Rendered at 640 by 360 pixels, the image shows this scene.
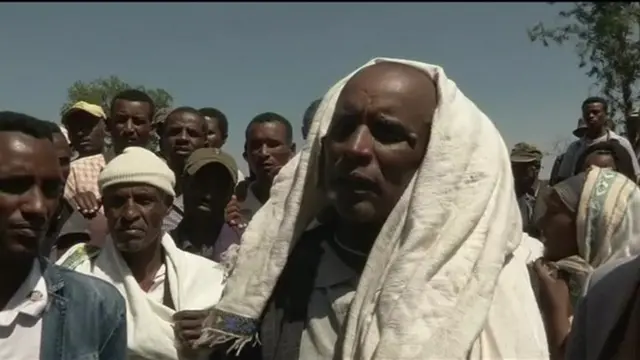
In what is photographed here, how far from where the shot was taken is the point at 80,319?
7.98ft

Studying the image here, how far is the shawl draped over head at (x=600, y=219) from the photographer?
3014mm

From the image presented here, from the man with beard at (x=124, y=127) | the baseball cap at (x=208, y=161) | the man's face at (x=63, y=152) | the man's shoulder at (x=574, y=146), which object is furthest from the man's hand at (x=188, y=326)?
the man's shoulder at (x=574, y=146)

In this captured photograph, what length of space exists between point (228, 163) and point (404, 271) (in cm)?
236

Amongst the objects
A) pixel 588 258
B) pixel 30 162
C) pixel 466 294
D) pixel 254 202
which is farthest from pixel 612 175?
pixel 254 202

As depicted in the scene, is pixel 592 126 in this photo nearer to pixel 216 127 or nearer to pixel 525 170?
pixel 525 170

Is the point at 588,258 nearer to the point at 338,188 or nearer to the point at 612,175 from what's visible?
the point at 612,175

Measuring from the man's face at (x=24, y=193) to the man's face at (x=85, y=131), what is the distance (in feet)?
9.68

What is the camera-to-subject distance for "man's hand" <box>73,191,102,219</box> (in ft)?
13.8

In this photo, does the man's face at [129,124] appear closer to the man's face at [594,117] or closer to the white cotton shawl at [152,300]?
the white cotton shawl at [152,300]

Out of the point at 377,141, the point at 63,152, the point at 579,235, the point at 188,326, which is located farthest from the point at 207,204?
the point at 377,141

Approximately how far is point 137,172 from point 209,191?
91cm

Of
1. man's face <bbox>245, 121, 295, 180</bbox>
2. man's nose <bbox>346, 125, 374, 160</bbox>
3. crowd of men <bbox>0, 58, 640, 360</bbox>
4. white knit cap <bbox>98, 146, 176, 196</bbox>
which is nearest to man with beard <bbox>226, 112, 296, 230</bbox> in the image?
man's face <bbox>245, 121, 295, 180</bbox>

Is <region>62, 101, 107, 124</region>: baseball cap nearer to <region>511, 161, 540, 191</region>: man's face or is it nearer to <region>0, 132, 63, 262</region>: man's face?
<region>511, 161, 540, 191</region>: man's face

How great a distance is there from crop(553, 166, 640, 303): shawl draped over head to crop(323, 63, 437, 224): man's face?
39.6 inches
